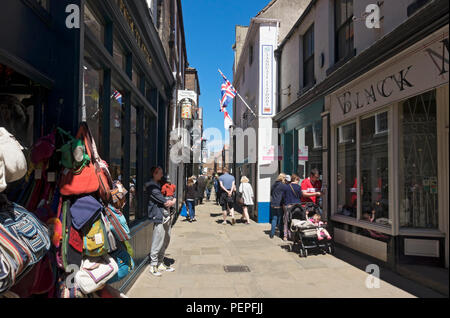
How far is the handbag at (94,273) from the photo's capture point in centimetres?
278

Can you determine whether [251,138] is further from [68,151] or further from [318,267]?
[68,151]

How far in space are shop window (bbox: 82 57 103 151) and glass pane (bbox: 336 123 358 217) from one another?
18.1ft

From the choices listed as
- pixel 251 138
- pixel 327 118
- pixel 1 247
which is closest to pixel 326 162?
pixel 327 118

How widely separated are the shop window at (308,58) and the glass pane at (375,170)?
11.1ft

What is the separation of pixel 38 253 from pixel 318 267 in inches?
197

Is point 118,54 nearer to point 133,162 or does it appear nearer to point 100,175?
point 133,162

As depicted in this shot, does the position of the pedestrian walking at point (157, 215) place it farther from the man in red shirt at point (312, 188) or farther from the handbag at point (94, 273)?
the man in red shirt at point (312, 188)

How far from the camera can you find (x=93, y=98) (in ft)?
14.2

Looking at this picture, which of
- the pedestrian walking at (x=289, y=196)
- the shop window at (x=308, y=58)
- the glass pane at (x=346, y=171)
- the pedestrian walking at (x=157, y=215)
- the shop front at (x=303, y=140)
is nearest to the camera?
the pedestrian walking at (x=157, y=215)

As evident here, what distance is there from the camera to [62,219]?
2777 millimetres

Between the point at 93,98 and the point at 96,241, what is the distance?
2265mm

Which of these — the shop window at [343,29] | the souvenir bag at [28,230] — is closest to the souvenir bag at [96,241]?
the souvenir bag at [28,230]

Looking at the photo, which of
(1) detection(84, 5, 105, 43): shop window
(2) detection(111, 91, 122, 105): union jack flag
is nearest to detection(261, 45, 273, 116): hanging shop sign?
(2) detection(111, 91, 122, 105): union jack flag

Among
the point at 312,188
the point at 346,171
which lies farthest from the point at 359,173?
the point at 312,188
